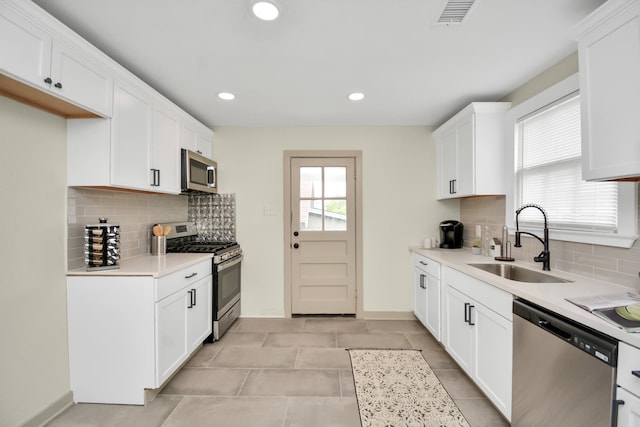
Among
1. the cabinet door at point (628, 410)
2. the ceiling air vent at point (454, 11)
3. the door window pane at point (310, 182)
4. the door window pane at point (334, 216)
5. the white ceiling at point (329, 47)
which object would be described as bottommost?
the cabinet door at point (628, 410)

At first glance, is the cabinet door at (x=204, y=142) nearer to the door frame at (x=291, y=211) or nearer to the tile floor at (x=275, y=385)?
the door frame at (x=291, y=211)

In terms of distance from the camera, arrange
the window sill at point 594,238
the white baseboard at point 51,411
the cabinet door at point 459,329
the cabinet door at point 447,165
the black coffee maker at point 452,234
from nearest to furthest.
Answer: the window sill at point 594,238 → the white baseboard at point 51,411 → the cabinet door at point 459,329 → the cabinet door at point 447,165 → the black coffee maker at point 452,234

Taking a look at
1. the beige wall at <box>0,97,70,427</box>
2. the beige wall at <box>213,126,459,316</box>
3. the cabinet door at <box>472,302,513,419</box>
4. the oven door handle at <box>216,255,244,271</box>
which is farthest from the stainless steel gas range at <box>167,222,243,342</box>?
the cabinet door at <box>472,302,513,419</box>

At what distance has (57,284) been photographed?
6.14 ft

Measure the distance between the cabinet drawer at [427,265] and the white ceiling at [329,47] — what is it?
1.61m

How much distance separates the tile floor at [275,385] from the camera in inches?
72.6

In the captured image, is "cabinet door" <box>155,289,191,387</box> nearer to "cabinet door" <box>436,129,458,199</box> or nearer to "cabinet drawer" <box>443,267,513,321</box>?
"cabinet drawer" <box>443,267,513,321</box>

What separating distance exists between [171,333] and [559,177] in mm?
3057

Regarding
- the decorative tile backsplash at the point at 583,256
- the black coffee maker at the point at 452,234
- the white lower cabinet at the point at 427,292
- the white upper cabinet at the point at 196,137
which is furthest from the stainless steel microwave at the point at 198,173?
the decorative tile backsplash at the point at 583,256

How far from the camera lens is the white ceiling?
1577 millimetres

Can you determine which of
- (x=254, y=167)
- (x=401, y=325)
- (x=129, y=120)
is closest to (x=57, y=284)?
(x=129, y=120)

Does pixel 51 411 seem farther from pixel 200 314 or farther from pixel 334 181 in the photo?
pixel 334 181

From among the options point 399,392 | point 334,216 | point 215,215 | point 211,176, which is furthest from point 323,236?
point 399,392

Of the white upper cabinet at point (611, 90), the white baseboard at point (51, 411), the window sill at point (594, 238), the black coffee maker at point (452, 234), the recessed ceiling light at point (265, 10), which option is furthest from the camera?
the black coffee maker at point (452, 234)
